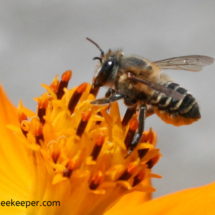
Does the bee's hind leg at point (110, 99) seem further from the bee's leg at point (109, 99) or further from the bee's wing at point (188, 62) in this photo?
the bee's wing at point (188, 62)

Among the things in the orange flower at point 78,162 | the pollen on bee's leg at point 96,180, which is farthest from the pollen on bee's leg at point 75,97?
the pollen on bee's leg at point 96,180

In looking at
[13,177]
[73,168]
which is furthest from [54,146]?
[13,177]

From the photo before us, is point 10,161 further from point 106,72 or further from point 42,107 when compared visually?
point 106,72

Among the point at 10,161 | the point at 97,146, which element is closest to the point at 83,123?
the point at 97,146

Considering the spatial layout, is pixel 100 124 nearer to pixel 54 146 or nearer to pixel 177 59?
pixel 54 146

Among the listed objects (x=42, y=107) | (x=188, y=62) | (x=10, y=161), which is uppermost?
(x=188, y=62)

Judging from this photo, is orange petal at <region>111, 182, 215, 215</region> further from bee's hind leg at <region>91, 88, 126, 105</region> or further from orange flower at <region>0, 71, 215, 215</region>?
bee's hind leg at <region>91, 88, 126, 105</region>
